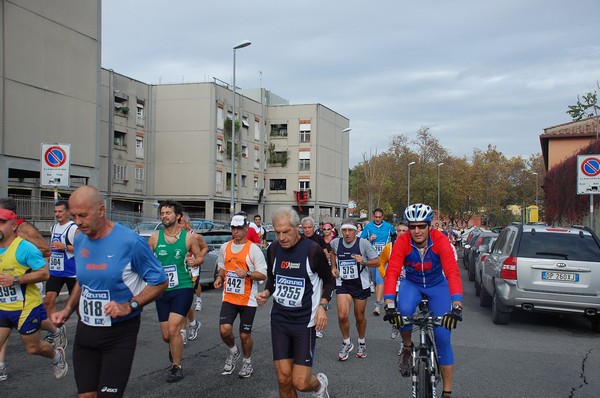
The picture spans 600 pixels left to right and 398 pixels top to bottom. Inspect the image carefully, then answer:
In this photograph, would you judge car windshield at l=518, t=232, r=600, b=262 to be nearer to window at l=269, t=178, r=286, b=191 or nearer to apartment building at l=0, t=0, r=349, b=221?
apartment building at l=0, t=0, r=349, b=221

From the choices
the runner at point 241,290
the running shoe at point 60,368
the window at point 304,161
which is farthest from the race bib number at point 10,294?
the window at point 304,161

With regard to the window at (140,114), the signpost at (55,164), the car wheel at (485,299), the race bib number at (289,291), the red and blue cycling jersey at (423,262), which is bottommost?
the car wheel at (485,299)

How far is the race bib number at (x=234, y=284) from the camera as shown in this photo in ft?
21.8

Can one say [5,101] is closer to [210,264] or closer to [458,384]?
[210,264]

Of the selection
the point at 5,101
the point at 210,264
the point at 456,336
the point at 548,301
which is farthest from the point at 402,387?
the point at 5,101

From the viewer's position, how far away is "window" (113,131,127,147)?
4248cm

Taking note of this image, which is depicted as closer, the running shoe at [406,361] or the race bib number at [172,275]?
the running shoe at [406,361]

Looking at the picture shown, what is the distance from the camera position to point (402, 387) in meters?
6.14

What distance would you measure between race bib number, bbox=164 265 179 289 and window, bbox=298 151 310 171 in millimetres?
50226

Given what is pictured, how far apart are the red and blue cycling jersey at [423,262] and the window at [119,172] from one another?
3960 cm

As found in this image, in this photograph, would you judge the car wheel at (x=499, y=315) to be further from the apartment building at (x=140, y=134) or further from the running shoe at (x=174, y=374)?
the apartment building at (x=140, y=134)

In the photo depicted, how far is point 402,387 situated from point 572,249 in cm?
523

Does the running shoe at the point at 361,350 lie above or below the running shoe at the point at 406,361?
below

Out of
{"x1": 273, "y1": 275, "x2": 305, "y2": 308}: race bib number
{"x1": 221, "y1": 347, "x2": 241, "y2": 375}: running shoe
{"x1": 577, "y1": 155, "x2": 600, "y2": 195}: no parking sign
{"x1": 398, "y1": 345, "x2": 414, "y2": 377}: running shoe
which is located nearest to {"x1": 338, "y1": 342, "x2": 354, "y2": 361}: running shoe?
{"x1": 221, "y1": 347, "x2": 241, "y2": 375}: running shoe
